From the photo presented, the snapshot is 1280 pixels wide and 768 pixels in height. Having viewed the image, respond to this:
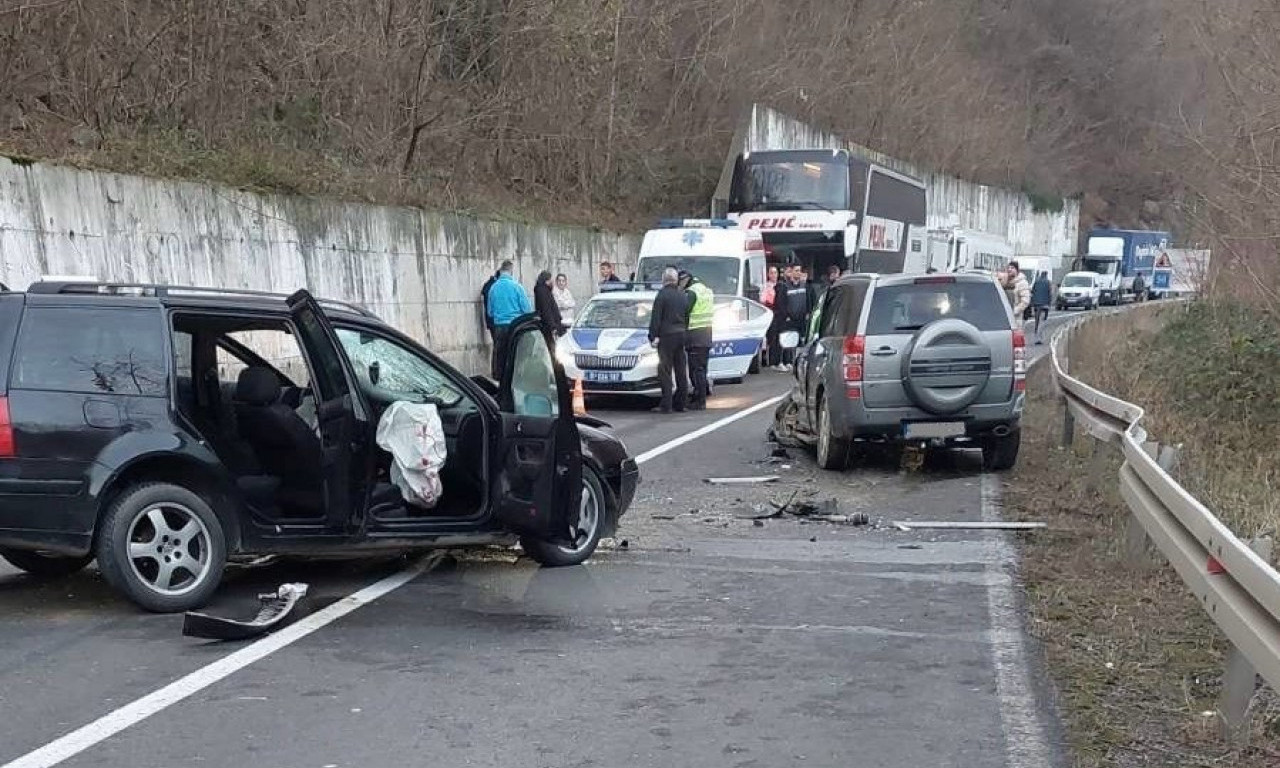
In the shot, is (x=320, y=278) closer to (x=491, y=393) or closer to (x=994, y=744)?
(x=491, y=393)

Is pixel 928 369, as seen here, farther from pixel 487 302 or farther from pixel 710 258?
pixel 710 258

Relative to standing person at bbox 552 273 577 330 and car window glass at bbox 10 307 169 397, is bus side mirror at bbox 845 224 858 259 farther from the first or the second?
car window glass at bbox 10 307 169 397

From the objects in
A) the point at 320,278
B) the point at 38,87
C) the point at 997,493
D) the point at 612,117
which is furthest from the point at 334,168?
the point at 997,493

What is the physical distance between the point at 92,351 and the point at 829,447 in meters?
6.99

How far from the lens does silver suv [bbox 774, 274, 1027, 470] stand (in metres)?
11.3

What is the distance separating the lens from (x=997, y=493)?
35.6 feet

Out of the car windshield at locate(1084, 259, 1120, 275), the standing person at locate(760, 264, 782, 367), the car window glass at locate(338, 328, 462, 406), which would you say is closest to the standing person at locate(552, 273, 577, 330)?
the standing person at locate(760, 264, 782, 367)

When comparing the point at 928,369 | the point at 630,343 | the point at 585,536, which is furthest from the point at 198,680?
the point at 630,343

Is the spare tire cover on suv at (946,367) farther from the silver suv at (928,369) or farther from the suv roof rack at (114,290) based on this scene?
the suv roof rack at (114,290)

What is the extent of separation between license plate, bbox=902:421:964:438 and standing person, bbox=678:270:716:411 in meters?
6.25

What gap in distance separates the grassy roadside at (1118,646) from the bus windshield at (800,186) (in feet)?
59.7

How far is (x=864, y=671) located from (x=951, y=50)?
60.4 meters

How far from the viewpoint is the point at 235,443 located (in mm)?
7520

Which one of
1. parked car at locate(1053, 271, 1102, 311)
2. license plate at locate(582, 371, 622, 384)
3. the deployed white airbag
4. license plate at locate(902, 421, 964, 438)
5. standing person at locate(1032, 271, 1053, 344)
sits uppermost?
the deployed white airbag
